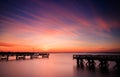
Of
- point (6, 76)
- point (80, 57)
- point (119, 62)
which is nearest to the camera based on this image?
point (6, 76)

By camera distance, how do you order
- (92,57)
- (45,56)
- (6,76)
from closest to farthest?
1. (6,76)
2. (92,57)
3. (45,56)

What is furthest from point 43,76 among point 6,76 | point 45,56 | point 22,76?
point 45,56

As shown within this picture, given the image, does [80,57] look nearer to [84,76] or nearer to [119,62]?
[119,62]

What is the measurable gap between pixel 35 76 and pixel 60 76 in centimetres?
414

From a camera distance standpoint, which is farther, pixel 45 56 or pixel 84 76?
pixel 45 56

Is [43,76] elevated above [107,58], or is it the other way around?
[107,58]

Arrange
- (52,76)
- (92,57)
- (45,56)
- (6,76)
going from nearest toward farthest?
(6,76), (52,76), (92,57), (45,56)

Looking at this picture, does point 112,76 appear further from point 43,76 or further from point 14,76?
point 14,76

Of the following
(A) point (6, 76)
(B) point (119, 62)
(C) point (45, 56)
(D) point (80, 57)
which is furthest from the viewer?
(C) point (45, 56)

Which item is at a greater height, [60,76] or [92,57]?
[92,57]

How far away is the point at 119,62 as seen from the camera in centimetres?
3016

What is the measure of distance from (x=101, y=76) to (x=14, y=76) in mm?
14138

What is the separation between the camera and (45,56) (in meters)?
88.4

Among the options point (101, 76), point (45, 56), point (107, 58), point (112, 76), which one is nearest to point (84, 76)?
point (101, 76)
